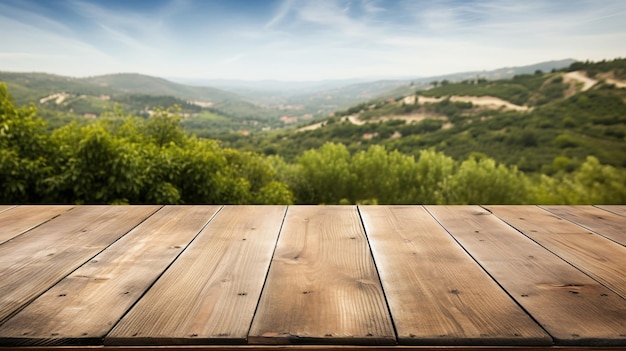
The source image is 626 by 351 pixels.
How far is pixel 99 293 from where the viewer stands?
926mm

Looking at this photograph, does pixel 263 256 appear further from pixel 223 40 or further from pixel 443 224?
pixel 223 40

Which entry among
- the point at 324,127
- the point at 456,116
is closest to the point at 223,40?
the point at 324,127

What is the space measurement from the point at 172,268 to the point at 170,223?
1.61ft

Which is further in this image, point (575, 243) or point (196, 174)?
point (196, 174)

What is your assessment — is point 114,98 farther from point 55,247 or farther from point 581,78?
point 55,247

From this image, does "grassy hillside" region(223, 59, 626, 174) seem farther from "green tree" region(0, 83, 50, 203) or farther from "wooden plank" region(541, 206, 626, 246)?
"wooden plank" region(541, 206, 626, 246)

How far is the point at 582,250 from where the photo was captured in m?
1.23

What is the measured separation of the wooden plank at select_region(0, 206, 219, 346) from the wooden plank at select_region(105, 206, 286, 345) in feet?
0.13

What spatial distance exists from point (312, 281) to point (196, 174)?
8231mm

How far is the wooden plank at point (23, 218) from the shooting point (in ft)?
4.68

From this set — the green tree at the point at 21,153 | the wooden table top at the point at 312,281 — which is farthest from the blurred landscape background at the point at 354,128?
the wooden table top at the point at 312,281

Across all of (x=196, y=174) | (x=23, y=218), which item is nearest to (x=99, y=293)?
(x=23, y=218)

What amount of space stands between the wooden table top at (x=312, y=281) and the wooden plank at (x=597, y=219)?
1cm

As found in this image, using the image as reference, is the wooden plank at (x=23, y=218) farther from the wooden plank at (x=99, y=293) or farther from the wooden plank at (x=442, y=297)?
the wooden plank at (x=442, y=297)
